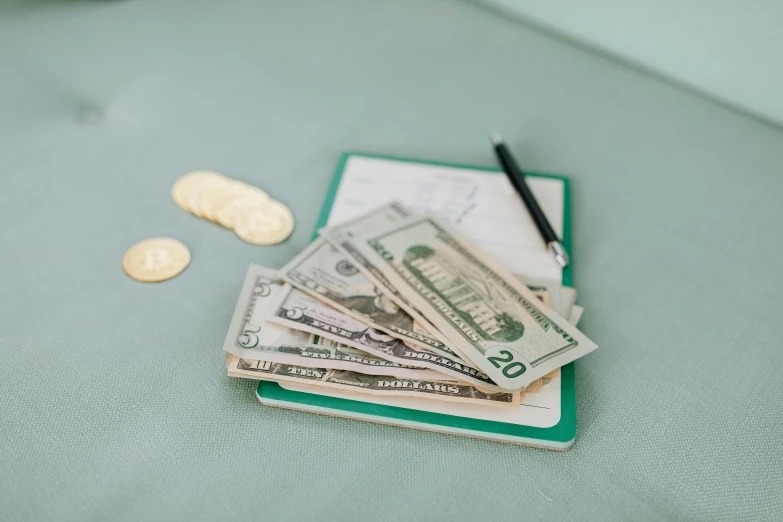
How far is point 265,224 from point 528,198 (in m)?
0.31

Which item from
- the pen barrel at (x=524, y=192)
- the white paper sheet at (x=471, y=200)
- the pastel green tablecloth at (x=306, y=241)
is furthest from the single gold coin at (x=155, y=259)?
the pen barrel at (x=524, y=192)

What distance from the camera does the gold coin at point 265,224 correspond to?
2.44 feet


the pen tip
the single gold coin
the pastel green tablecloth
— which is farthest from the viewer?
the pen tip

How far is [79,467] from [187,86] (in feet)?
1.93

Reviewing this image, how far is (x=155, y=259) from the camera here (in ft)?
2.36

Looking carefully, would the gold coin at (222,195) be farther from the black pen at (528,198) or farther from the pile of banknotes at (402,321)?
the black pen at (528,198)

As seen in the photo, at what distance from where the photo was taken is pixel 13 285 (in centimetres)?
69

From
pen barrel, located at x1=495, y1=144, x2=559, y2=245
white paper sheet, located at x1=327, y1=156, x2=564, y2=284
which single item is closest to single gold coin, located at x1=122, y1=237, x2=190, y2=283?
white paper sheet, located at x1=327, y1=156, x2=564, y2=284

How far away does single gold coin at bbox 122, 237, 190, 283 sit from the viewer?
2.31 feet

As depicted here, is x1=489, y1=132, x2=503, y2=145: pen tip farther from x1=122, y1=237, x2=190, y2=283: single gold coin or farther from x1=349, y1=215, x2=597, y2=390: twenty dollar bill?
x1=122, y1=237, x2=190, y2=283: single gold coin

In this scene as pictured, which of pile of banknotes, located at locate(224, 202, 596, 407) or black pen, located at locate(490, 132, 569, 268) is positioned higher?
black pen, located at locate(490, 132, 569, 268)

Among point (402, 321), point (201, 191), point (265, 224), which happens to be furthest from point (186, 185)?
point (402, 321)

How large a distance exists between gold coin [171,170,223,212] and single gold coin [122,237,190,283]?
0.21 feet

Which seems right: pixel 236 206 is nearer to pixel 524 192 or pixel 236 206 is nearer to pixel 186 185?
pixel 186 185
